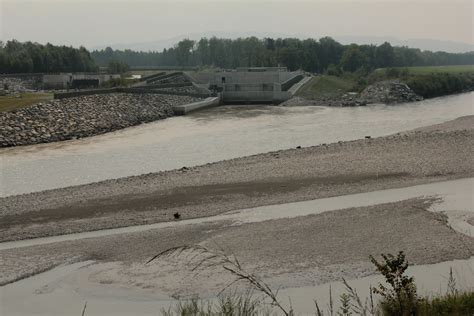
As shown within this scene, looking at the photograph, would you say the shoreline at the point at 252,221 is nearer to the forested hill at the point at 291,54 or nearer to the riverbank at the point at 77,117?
the riverbank at the point at 77,117

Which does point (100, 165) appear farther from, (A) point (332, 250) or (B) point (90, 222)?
(A) point (332, 250)

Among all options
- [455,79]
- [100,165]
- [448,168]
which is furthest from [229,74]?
[448,168]

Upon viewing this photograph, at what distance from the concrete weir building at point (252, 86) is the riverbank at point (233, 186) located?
44605 millimetres

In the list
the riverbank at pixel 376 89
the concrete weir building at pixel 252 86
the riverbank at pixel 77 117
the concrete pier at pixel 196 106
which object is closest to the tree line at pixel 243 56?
the riverbank at pixel 376 89

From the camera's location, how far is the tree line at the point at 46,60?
89.3 meters

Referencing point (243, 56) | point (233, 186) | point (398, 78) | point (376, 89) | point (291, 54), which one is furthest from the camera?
point (243, 56)

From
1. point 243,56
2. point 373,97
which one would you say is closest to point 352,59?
point 243,56

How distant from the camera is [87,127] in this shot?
46.0m

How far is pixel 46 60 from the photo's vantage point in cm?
9562

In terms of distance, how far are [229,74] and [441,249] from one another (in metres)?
67.7

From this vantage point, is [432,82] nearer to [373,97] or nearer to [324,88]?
[373,97]

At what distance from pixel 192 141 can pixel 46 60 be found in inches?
2571

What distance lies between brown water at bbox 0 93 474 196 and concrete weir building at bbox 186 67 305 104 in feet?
41.0

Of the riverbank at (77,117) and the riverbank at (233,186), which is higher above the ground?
the riverbank at (77,117)
